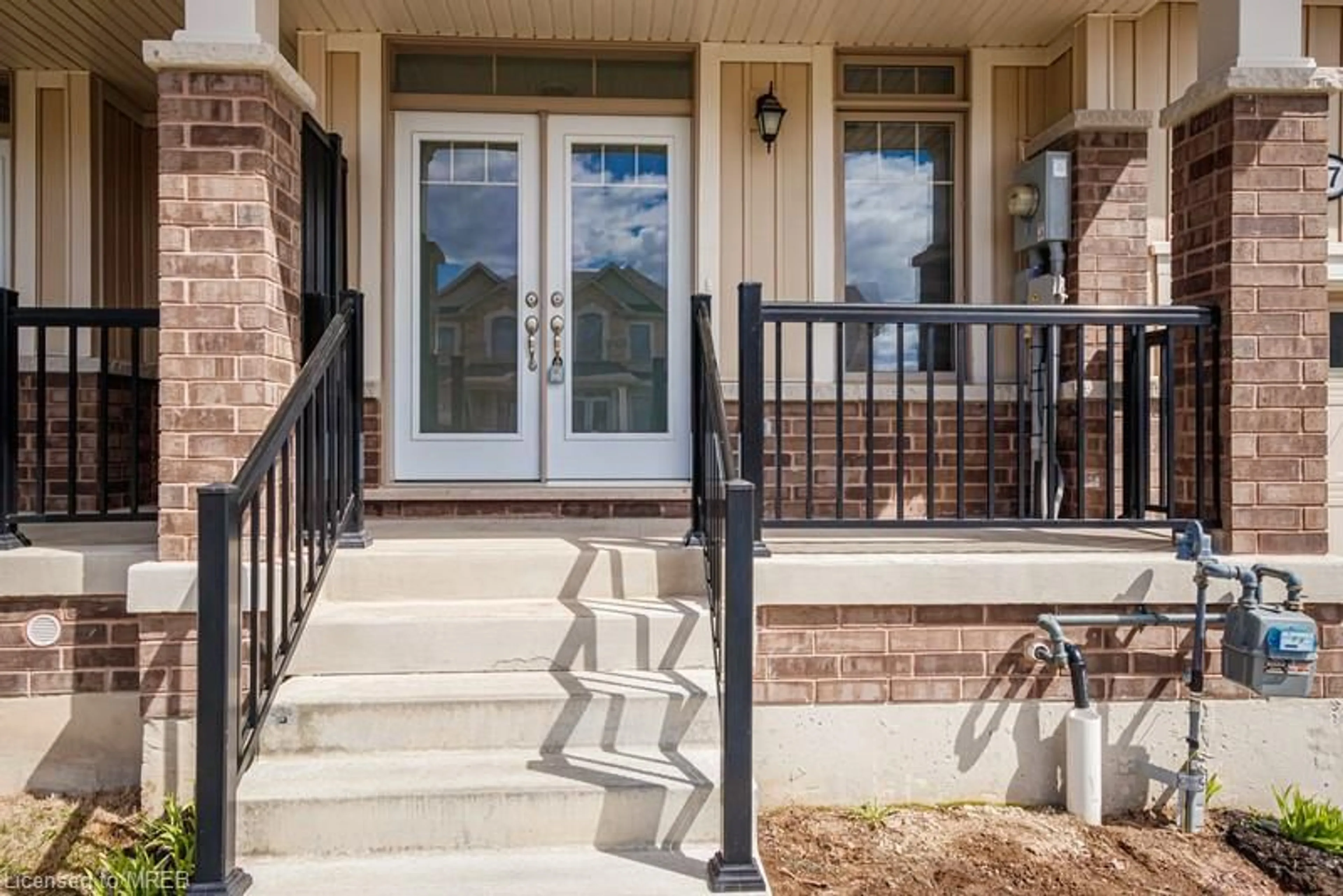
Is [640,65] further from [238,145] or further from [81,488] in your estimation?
[81,488]

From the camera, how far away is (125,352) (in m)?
5.38

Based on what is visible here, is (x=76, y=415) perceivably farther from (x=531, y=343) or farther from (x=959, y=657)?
(x=959, y=657)

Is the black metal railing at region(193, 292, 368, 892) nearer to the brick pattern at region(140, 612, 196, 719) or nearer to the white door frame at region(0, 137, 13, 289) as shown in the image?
the brick pattern at region(140, 612, 196, 719)

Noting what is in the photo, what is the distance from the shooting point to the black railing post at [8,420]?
3412 mm

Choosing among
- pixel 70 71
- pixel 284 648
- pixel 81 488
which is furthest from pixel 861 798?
pixel 70 71

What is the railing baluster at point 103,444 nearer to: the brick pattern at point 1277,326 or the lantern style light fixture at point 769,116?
the lantern style light fixture at point 769,116

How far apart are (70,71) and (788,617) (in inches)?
178

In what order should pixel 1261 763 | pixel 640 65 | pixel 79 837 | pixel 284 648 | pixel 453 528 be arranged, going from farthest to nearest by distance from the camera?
pixel 640 65 → pixel 453 528 → pixel 1261 763 → pixel 79 837 → pixel 284 648

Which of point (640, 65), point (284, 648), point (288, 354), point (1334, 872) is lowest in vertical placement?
point (1334, 872)

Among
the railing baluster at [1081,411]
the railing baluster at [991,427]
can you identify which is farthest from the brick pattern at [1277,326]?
the railing baluster at [991,427]

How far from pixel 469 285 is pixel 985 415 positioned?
2.58 m

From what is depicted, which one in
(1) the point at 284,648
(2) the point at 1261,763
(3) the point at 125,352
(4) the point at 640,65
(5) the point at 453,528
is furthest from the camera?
(3) the point at 125,352

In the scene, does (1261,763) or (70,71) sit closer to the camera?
(1261,763)

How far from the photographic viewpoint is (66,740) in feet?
11.0
